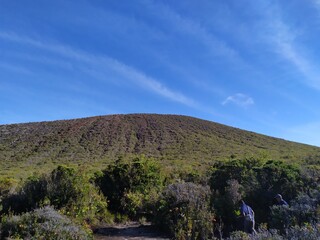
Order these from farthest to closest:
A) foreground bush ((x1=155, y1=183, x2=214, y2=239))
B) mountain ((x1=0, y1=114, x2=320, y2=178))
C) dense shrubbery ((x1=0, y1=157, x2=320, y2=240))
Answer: mountain ((x1=0, y1=114, x2=320, y2=178)) < dense shrubbery ((x1=0, y1=157, x2=320, y2=240)) < foreground bush ((x1=155, y1=183, x2=214, y2=239))

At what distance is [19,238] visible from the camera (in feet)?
24.8

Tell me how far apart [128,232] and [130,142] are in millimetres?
42370

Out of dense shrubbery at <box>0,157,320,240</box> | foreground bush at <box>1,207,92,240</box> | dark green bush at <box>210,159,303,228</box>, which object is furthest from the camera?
dark green bush at <box>210,159,303,228</box>

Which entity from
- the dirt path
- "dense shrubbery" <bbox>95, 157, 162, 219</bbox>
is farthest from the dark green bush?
"dense shrubbery" <bbox>95, 157, 162, 219</bbox>

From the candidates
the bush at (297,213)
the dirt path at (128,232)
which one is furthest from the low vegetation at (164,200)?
the dirt path at (128,232)

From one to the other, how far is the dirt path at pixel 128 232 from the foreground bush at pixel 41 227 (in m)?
2.58

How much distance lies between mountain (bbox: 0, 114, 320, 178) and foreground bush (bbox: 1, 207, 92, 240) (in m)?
29.0

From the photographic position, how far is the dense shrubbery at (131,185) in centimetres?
1325

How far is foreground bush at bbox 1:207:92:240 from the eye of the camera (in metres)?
7.40

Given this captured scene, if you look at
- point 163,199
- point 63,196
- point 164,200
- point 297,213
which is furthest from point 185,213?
point 63,196

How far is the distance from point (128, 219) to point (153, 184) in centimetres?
199

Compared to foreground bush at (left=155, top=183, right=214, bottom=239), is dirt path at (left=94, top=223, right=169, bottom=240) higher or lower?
lower

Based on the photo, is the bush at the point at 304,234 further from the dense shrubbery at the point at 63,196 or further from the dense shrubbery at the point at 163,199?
the dense shrubbery at the point at 63,196

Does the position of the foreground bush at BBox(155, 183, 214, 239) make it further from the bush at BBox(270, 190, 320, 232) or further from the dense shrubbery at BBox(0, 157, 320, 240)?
the bush at BBox(270, 190, 320, 232)
